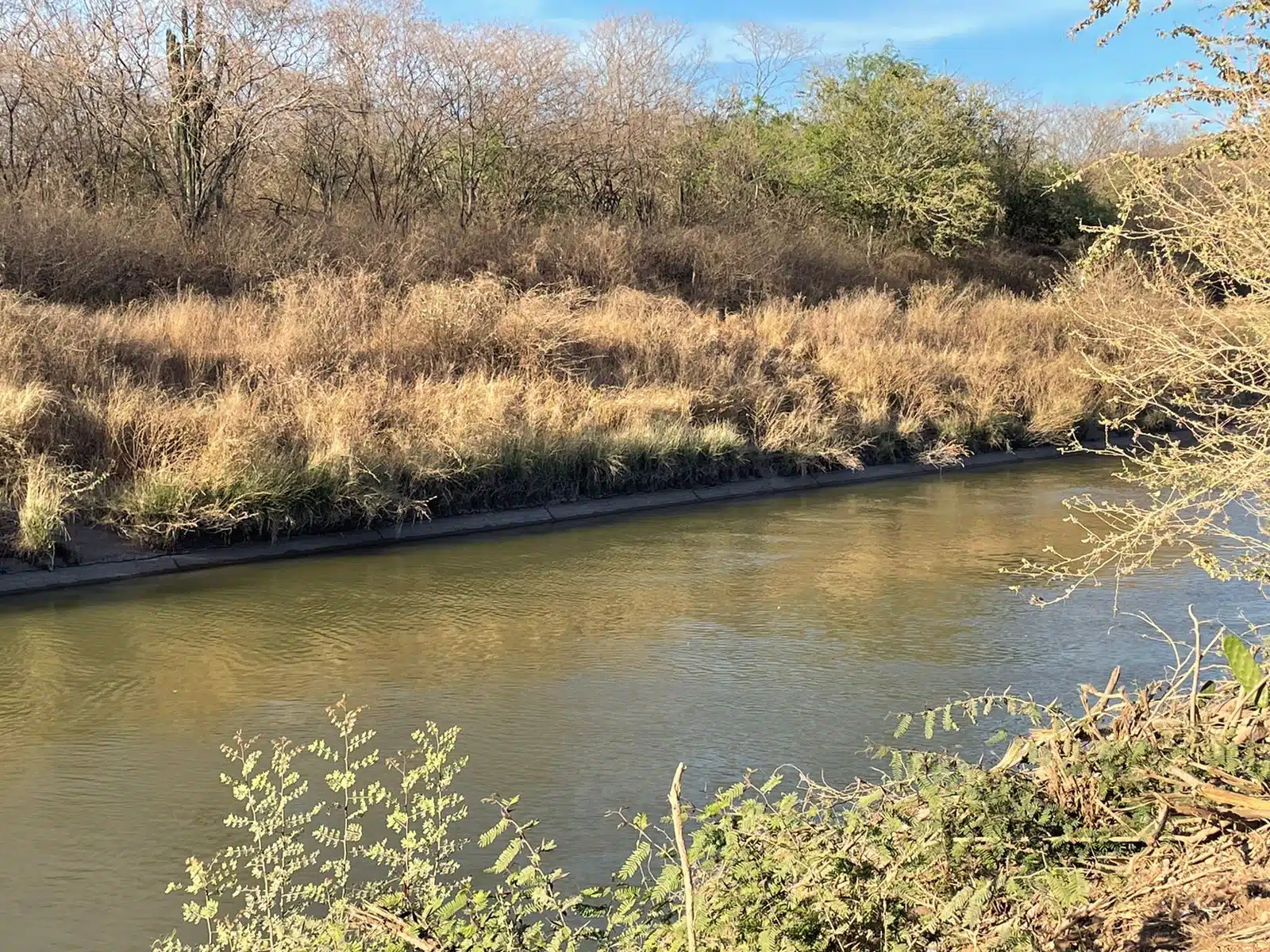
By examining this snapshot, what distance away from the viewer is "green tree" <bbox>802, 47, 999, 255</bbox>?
108 feet

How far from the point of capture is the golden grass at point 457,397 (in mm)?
11195

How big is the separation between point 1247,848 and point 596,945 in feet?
7.01

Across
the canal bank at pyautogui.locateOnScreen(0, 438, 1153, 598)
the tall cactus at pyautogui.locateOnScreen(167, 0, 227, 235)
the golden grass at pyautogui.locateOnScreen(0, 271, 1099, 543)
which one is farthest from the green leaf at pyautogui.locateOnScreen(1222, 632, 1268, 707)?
the tall cactus at pyautogui.locateOnScreen(167, 0, 227, 235)

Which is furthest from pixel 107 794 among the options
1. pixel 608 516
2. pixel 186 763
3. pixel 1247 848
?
pixel 608 516

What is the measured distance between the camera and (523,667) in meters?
7.69

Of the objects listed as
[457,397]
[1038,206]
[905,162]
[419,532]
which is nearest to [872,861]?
[419,532]

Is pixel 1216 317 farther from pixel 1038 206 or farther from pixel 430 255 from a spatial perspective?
pixel 1038 206

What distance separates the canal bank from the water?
0.25m

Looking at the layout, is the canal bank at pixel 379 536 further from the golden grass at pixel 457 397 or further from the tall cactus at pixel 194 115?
the tall cactus at pixel 194 115

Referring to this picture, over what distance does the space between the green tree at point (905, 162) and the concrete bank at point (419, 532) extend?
1704 centimetres

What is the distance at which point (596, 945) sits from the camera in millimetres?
4164

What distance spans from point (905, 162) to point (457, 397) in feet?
74.9

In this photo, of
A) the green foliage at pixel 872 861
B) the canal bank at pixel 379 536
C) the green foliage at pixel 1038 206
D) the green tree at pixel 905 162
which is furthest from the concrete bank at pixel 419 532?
the green foliage at pixel 1038 206

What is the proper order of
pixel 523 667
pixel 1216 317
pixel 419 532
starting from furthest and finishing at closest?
pixel 419 532, pixel 523 667, pixel 1216 317
